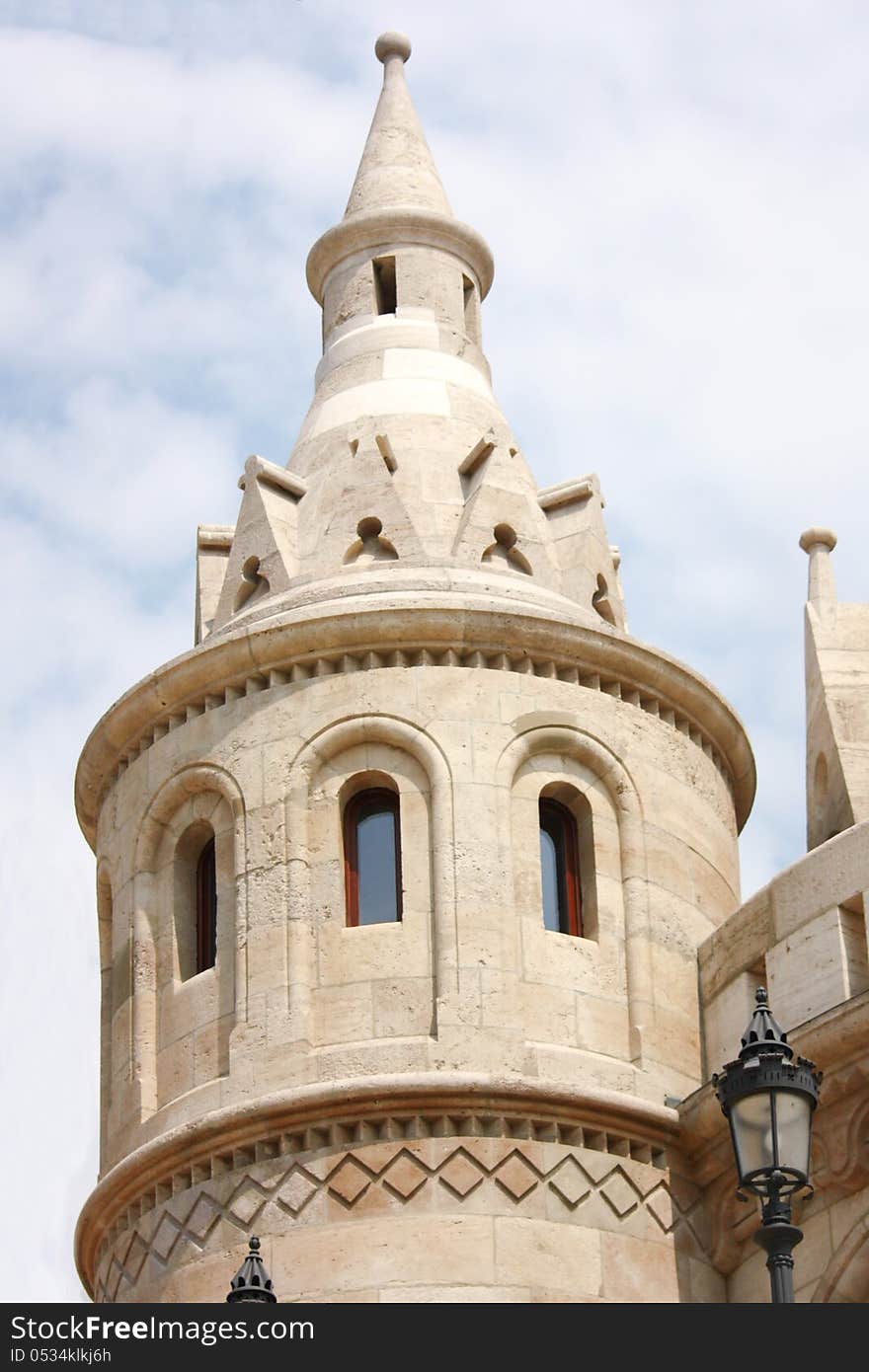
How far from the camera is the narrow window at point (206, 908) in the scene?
25.3 meters

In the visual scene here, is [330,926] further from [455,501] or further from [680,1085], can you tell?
[455,501]

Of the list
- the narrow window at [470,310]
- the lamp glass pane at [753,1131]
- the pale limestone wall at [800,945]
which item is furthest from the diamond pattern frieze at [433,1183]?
the narrow window at [470,310]

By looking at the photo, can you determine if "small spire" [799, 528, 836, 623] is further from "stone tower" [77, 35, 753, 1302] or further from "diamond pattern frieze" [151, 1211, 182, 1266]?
"diamond pattern frieze" [151, 1211, 182, 1266]

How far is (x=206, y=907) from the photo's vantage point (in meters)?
25.6

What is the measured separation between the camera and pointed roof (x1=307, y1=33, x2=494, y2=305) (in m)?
30.0

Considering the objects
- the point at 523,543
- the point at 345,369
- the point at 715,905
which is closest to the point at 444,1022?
the point at 715,905

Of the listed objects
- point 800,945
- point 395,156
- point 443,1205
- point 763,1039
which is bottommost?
point 763,1039

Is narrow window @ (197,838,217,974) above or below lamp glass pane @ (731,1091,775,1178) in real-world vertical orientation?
above

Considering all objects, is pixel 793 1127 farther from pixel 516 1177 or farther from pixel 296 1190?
pixel 296 1190

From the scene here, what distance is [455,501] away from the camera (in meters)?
27.5

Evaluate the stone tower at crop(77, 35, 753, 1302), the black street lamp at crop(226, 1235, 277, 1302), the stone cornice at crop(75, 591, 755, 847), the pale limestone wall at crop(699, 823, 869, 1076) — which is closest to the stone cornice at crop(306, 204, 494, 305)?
the stone tower at crop(77, 35, 753, 1302)

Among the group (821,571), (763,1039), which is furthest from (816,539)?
Result: (763,1039)

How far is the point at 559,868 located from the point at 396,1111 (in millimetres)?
2951

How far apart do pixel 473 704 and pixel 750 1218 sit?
4644mm
